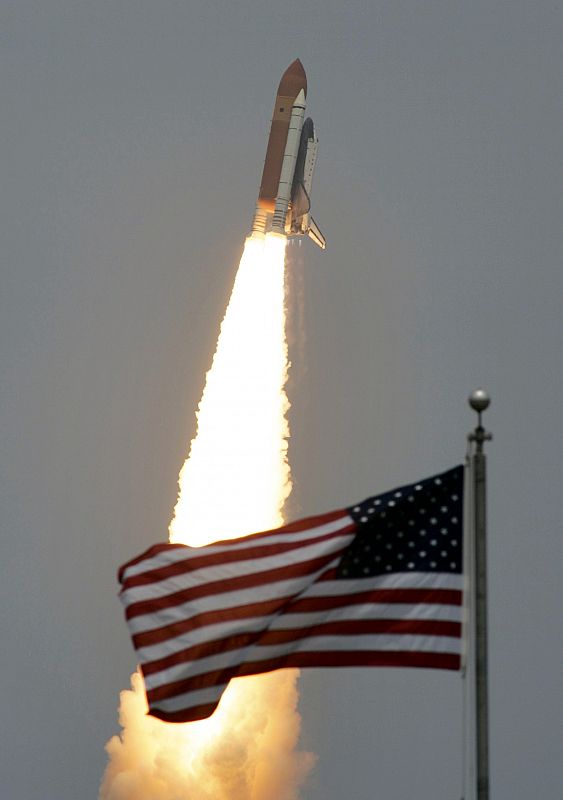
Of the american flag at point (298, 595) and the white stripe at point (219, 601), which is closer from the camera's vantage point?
the american flag at point (298, 595)

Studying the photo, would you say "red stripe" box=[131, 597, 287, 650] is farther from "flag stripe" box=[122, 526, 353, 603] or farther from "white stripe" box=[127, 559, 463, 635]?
"flag stripe" box=[122, 526, 353, 603]

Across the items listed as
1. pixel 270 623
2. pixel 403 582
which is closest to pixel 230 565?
pixel 270 623

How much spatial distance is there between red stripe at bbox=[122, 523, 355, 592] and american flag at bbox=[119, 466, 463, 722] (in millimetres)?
14

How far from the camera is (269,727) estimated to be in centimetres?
7069

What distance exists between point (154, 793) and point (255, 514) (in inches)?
344

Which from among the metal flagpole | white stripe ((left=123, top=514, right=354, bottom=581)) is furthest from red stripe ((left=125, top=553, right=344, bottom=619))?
the metal flagpole

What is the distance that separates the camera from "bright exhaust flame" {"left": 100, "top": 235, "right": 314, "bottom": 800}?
68.9 metres

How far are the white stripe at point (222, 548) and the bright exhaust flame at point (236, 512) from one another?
34.4m

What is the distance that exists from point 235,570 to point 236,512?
1407 inches

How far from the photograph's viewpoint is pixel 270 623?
33406mm

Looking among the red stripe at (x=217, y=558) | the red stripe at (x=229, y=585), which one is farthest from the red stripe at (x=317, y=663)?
the red stripe at (x=217, y=558)

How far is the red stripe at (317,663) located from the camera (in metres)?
32.5

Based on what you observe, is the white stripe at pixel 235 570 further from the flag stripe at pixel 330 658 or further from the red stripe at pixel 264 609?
the flag stripe at pixel 330 658

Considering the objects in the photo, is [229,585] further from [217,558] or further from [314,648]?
[314,648]
